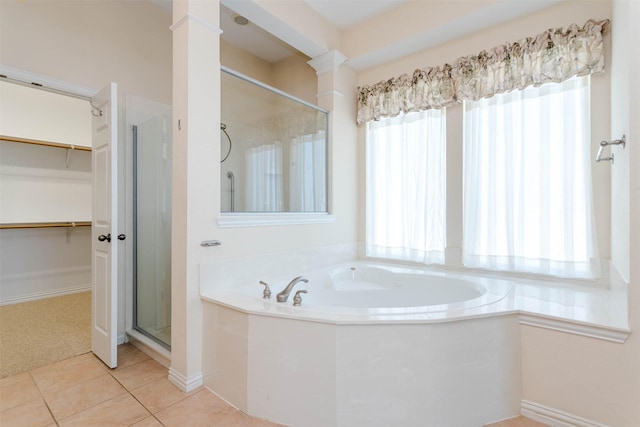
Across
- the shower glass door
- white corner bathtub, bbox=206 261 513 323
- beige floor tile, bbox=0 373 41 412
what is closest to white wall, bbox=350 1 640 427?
white corner bathtub, bbox=206 261 513 323

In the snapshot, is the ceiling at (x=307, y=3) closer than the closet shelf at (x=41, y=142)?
Yes

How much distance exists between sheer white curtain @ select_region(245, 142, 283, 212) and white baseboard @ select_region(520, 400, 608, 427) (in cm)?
199

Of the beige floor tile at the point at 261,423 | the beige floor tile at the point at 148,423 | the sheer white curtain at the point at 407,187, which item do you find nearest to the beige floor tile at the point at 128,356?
the beige floor tile at the point at 148,423

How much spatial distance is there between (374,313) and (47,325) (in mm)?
2916

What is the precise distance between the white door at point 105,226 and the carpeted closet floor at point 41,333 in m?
0.29

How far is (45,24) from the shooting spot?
214cm

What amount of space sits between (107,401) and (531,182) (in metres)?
3.03

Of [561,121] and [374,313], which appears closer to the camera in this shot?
[374,313]

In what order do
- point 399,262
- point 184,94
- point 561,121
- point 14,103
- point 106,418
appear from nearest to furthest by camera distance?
point 106,418
point 184,94
point 561,121
point 399,262
point 14,103

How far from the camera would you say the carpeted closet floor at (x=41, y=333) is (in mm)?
2029

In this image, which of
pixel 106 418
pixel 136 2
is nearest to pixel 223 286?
pixel 106 418

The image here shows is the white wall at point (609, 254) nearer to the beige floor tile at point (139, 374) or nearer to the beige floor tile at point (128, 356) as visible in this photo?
the beige floor tile at point (139, 374)

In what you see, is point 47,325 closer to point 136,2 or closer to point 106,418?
point 106,418

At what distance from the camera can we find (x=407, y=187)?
9.07 ft
